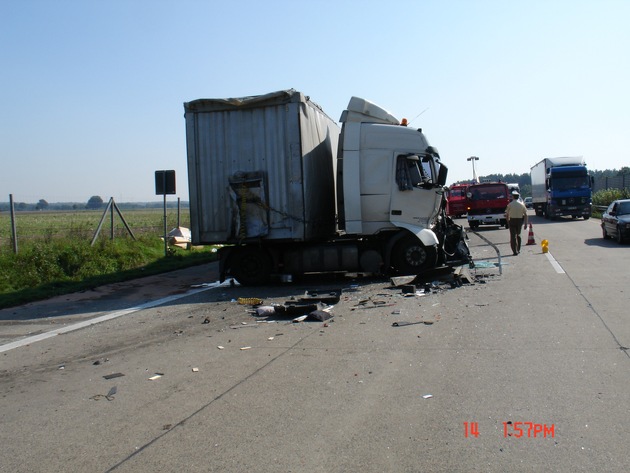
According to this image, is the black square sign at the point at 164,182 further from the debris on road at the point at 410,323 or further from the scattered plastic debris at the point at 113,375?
the scattered plastic debris at the point at 113,375

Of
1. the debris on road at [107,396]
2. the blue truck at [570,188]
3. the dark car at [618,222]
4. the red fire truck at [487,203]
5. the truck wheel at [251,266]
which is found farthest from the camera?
the blue truck at [570,188]

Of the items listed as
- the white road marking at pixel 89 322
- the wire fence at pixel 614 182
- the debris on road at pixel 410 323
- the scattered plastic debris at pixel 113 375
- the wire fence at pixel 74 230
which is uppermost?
the wire fence at pixel 614 182

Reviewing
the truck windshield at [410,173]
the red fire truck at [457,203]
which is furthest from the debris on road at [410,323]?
the red fire truck at [457,203]

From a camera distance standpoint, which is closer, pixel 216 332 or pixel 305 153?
pixel 216 332

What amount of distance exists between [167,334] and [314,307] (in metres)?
2.44

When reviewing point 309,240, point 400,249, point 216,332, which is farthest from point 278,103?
point 216,332

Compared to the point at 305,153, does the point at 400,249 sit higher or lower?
lower

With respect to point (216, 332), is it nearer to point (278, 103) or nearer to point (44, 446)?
point (44, 446)

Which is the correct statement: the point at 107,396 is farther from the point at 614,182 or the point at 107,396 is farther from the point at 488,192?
the point at 614,182

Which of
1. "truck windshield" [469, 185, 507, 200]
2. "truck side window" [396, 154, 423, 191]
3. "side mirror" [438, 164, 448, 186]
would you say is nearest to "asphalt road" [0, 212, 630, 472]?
"truck side window" [396, 154, 423, 191]

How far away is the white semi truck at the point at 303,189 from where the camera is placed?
523 inches

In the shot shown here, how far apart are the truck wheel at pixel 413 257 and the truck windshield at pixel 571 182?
84.9 ft

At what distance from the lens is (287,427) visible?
16.5 feet

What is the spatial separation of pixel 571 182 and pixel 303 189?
92.1ft
